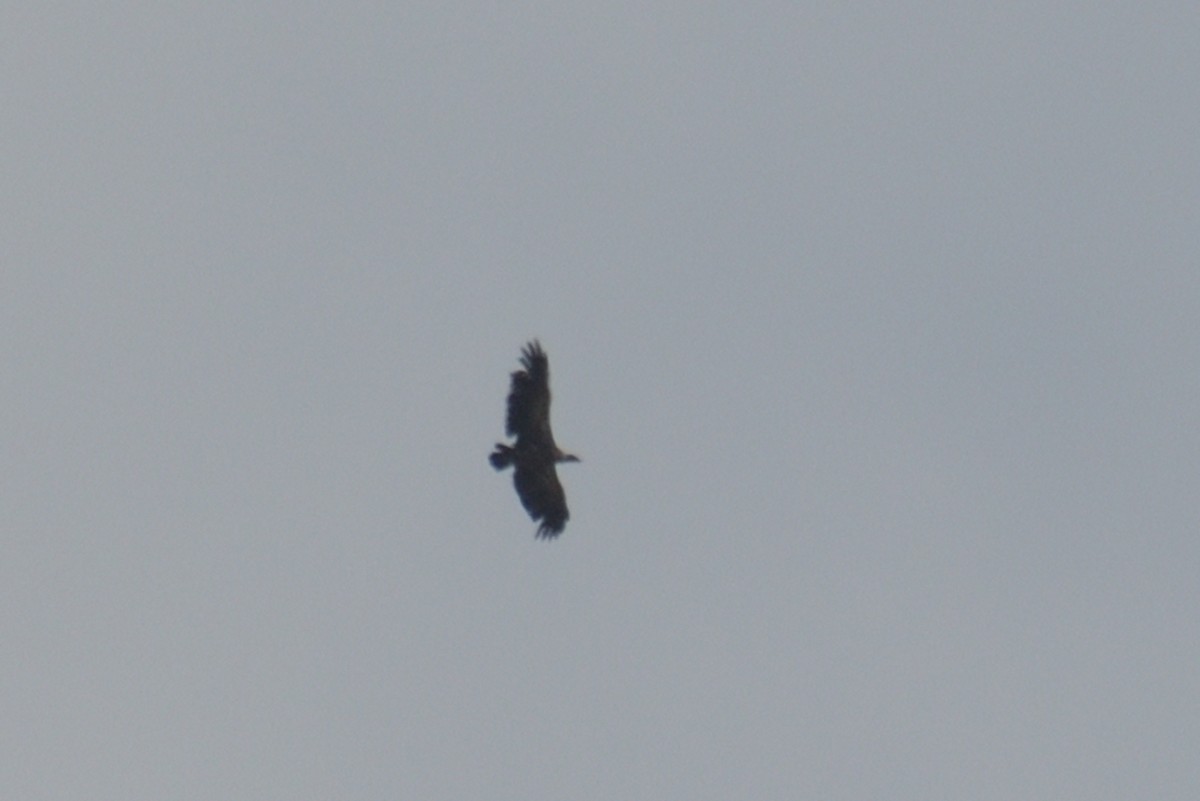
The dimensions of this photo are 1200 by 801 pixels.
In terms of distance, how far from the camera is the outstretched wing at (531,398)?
192 feet

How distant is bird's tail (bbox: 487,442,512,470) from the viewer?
59.0 meters

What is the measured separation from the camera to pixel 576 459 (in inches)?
2388

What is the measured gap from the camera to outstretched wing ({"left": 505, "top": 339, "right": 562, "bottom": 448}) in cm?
5853

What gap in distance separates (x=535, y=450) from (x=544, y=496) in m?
1.37

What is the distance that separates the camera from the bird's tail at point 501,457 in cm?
5903

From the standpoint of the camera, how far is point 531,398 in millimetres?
58625

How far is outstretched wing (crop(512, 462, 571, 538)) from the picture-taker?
59.7m

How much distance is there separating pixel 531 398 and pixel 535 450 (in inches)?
43.2

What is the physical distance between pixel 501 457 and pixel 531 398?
133 cm

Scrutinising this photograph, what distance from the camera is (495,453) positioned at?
5909cm

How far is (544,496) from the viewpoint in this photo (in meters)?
60.2

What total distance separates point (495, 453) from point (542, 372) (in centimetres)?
183

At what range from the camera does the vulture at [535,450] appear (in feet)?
192

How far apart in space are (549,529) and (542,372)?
11.6 ft
